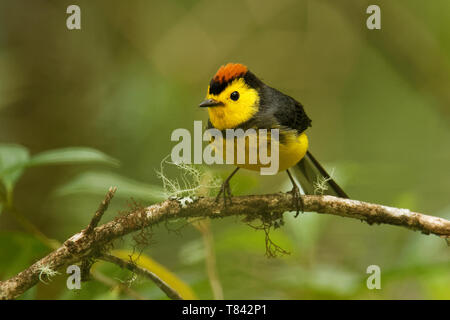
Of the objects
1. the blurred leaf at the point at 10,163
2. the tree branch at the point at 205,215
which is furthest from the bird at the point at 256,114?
A: the blurred leaf at the point at 10,163

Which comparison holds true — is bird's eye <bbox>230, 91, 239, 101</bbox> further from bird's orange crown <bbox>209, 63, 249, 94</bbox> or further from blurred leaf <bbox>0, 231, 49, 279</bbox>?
blurred leaf <bbox>0, 231, 49, 279</bbox>

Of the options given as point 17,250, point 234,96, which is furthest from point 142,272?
point 234,96

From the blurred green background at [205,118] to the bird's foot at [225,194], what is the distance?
2.0 inches

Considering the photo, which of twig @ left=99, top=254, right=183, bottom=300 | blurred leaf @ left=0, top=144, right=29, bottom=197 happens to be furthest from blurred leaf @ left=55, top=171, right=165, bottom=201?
twig @ left=99, top=254, right=183, bottom=300

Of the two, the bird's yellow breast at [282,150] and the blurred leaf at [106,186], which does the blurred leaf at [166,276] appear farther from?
the bird's yellow breast at [282,150]

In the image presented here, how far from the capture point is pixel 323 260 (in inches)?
147

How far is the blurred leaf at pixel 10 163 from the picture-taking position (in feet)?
6.69

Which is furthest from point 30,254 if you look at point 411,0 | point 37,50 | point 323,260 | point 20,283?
point 411,0

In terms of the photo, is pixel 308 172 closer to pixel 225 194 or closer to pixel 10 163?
pixel 225 194

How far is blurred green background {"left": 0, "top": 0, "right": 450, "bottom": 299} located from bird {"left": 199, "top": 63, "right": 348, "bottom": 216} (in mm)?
174

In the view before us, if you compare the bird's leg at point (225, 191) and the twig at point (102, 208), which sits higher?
the bird's leg at point (225, 191)

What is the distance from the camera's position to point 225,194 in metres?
2.06

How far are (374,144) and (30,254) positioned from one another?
467 cm

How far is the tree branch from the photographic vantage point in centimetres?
167
